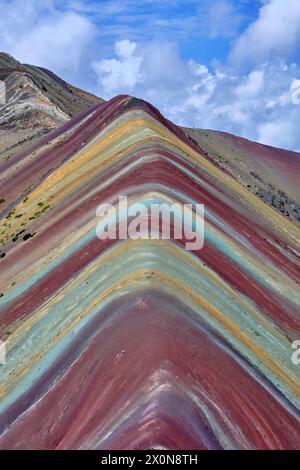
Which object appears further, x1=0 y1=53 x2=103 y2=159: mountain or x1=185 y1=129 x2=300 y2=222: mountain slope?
x1=185 y1=129 x2=300 y2=222: mountain slope

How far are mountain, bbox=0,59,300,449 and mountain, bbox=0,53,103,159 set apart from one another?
30.1 metres

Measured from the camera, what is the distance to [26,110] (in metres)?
96.4

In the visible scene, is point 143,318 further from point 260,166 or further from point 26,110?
point 260,166

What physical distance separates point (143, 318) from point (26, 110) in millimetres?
71217

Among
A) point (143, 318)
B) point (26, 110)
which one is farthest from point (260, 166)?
point (143, 318)

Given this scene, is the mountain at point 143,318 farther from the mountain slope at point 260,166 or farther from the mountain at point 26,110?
the mountain slope at point 260,166

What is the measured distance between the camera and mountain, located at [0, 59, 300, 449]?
79.5 ft

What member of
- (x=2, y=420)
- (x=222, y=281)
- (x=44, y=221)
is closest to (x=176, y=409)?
(x=2, y=420)

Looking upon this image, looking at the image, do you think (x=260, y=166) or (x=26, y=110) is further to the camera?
(x=260, y=166)

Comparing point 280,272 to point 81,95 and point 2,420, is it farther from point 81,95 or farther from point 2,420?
point 81,95

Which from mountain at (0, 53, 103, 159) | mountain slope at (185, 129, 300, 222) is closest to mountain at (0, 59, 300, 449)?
mountain at (0, 53, 103, 159)

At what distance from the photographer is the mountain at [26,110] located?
9119 cm

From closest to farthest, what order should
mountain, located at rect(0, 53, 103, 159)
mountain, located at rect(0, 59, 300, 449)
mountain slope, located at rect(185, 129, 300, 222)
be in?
mountain, located at rect(0, 59, 300, 449), mountain, located at rect(0, 53, 103, 159), mountain slope, located at rect(185, 129, 300, 222)

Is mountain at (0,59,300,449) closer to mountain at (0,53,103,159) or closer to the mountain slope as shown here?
mountain at (0,53,103,159)
